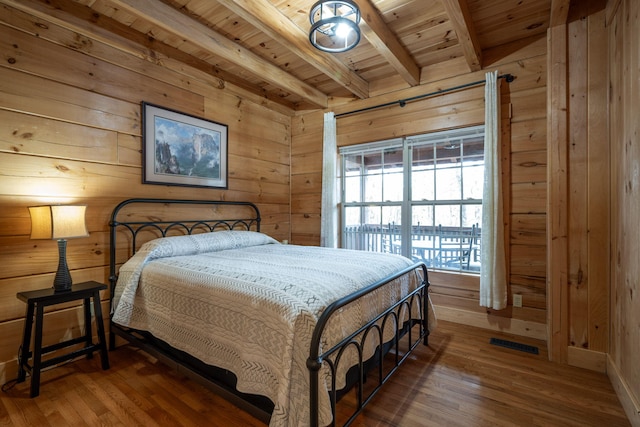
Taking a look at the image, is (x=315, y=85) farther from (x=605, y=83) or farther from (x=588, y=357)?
(x=588, y=357)

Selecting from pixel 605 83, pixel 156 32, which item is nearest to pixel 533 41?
pixel 605 83

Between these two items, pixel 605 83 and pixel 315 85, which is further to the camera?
pixel 315 85

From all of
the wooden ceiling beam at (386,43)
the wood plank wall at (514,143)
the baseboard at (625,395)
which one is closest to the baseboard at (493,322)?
the wood plank wall at (514,143)

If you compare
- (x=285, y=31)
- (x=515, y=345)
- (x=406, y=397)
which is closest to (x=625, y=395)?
(x=515, y=345)

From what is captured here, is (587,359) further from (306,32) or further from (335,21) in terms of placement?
(306,32)

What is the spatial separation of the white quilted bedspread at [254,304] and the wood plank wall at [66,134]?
52cm

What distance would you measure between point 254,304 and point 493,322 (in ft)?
8.12

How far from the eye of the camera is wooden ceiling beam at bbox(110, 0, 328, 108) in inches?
82.0

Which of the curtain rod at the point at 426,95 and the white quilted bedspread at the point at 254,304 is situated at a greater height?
the curtain rod at the point at 426,95

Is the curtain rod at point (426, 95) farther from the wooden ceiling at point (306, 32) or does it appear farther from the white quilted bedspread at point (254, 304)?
the white quilted bedspread at point (254, 304)

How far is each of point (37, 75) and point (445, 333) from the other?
12.4 ft

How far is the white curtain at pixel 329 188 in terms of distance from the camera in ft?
12.3

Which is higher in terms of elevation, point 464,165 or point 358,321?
point 464,165

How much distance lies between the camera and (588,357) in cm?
211
